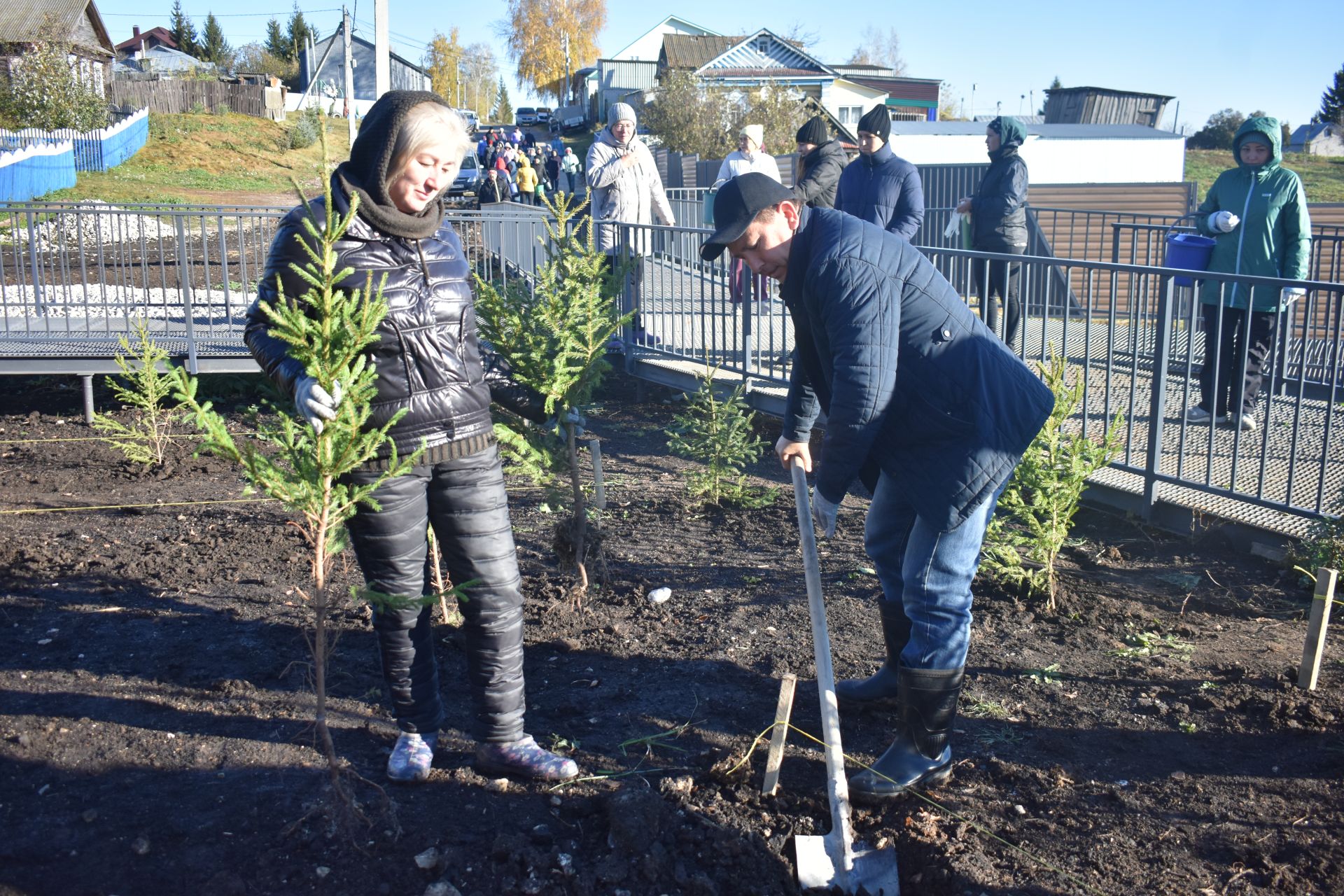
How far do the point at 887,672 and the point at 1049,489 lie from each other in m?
1.24

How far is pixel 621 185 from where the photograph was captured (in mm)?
8320

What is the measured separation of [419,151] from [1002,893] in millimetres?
2320

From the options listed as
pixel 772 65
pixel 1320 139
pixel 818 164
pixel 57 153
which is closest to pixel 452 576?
pixel 818 164

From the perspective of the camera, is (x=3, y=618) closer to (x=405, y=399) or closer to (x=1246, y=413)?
(x=405, y=399)

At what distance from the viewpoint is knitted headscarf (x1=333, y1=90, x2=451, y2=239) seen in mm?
2625

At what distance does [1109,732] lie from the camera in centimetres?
344

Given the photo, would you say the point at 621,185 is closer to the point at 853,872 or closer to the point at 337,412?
the point at 337,412

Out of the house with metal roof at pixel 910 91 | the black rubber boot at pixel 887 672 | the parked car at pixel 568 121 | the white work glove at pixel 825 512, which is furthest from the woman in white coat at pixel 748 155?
the parked car at pixel 568 121

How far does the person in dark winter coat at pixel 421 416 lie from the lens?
104 inches

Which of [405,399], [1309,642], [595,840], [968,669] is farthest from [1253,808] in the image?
[405,399]

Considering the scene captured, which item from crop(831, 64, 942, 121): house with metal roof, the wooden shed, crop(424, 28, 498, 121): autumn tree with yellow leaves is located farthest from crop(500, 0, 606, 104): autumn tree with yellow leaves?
the wooden shed

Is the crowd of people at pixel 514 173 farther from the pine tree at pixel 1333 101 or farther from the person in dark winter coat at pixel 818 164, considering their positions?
the pine tree at pixel 1333 101

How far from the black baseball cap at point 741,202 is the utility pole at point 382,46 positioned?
9.77 metres

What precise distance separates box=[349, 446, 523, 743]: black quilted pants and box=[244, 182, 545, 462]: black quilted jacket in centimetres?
10
